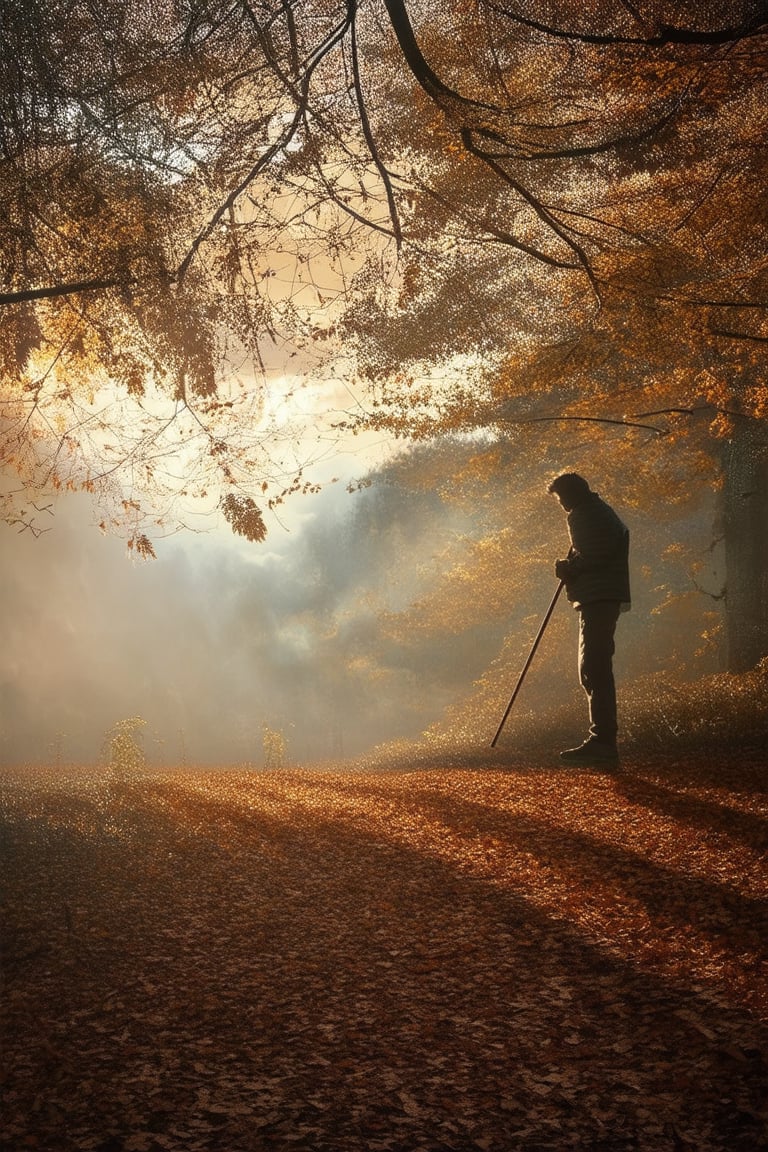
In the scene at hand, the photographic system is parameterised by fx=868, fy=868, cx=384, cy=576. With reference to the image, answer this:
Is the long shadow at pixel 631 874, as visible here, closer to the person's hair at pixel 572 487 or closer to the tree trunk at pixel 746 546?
the person's hair at pixel 572 487

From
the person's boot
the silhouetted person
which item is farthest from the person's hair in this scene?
the person's boot

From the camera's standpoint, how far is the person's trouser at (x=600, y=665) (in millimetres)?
8352

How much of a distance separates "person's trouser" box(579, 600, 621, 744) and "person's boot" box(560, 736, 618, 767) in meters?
0.06

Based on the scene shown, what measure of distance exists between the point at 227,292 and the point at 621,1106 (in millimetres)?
6770

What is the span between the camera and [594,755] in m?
8.55

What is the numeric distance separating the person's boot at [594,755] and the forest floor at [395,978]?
121cm

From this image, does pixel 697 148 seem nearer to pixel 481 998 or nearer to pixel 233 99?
pixel 233 99

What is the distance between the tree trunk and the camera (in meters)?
13.3

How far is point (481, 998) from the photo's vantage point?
381 cm

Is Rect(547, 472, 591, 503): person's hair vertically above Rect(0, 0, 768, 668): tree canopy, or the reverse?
Rect(0, 0, 768, 668): tree canopy

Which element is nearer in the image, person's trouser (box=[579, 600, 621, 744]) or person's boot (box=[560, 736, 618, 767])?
person's trouser (box=[579, 600, 621, 744])

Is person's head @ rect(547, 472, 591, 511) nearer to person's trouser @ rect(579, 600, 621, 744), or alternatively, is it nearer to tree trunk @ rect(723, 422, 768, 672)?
person's trouser @ rect(579, 600, 621, 744)

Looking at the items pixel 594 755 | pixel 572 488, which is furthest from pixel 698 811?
pixel 572 488

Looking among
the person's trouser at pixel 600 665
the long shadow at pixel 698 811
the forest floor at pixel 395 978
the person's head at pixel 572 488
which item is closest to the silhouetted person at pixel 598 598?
the person's trouser at pixel 600 665
